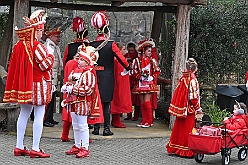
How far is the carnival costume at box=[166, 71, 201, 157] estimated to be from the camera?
812 cm

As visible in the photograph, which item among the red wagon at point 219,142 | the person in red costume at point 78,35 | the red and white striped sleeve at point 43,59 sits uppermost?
the person in red costume at point 78,35

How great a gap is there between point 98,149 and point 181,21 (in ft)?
9.66

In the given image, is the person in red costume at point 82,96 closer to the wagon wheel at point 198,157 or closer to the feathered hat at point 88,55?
the feathered hat at point 88,55

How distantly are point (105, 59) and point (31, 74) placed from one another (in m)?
2.07

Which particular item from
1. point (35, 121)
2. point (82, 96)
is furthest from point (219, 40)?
point (35, 121)

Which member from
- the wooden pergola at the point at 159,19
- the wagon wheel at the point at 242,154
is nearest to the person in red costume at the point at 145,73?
the wooden pergola at the point at 159,19

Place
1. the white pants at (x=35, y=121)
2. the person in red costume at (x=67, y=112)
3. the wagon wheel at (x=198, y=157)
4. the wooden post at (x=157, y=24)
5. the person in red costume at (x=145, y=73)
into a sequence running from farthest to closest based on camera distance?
the wooden post at (x=157, y=24) < the person in red costume at (x=145, y=73) < the person in red costume at (x=67, y=112) < the wagon wheel at (x=198, y=157) < the white pants at (x=35, y=121)

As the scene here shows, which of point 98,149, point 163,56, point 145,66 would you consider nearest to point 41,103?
point 98,149

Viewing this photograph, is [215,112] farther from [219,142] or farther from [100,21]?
[219,142]

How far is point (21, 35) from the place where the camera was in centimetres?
774

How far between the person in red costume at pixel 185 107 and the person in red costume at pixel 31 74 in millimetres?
1787

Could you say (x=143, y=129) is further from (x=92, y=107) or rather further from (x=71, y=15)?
(x=71, y=15)

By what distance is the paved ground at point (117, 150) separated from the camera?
7.84 m

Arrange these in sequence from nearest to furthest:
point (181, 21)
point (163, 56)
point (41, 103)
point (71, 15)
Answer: point (41, 103)
point (181, 21)
point (163, 56)
point (71, 15)
